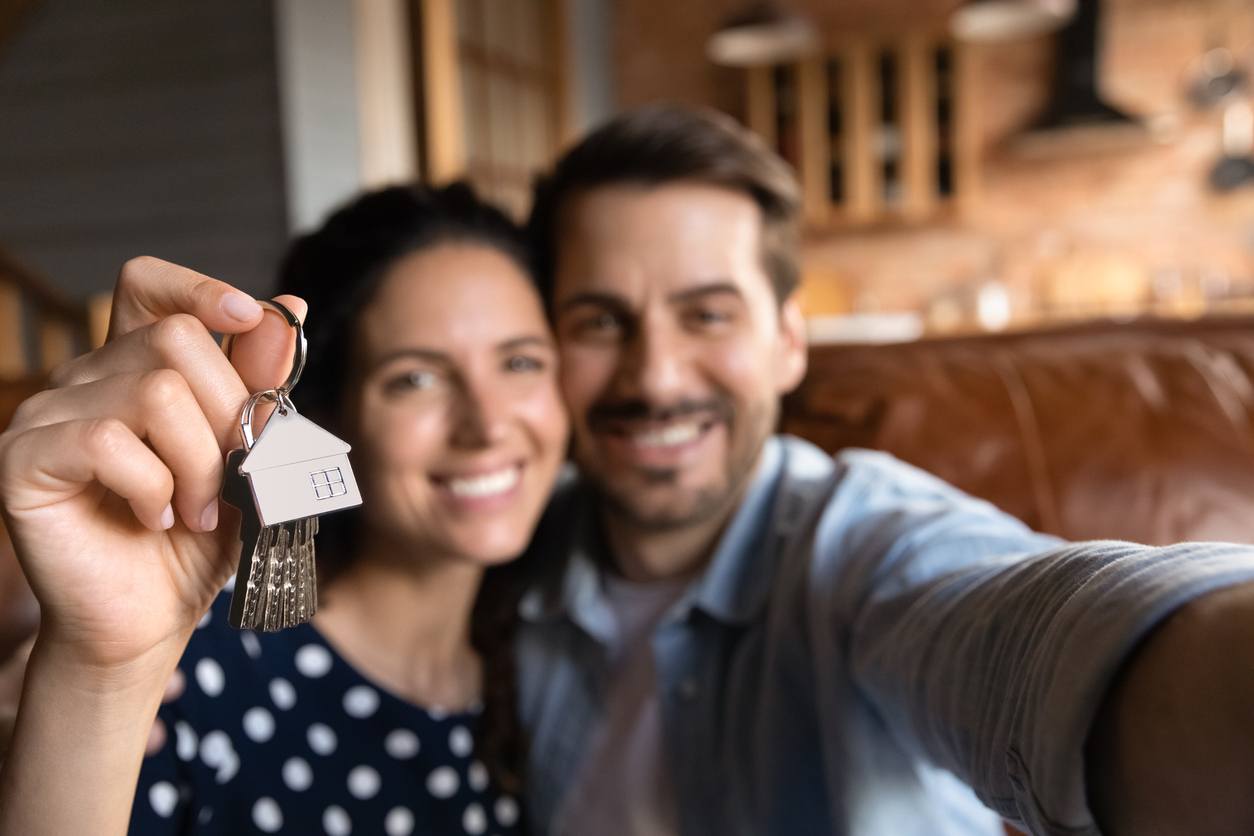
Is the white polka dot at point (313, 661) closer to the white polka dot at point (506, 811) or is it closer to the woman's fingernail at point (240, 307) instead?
the white polka dot at point (506, 811)

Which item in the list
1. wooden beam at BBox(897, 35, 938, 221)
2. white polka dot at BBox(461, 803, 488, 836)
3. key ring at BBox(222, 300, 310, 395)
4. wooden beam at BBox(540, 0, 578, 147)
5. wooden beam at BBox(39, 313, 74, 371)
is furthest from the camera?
wooden beam at BBox(897, 35, 938, 221)

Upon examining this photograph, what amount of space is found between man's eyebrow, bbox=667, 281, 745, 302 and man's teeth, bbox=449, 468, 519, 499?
1.04ft

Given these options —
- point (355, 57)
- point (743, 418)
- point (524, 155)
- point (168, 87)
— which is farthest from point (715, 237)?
point (524, 155)

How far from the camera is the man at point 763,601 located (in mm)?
470

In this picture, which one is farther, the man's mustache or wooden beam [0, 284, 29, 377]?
wooden beam [0, 284, 29, 377]

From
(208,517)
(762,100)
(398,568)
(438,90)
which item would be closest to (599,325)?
(398,568)

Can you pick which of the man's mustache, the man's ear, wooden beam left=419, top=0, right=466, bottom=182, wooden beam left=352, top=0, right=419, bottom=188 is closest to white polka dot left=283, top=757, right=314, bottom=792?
the man's mustache

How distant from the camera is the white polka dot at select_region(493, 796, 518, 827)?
1.06 meters

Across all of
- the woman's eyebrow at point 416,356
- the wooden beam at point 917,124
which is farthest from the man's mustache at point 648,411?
the wooden beam at point 917,124

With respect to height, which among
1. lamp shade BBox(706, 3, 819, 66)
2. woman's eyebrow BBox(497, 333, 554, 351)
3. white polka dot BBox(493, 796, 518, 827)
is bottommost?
white polka dot BBox(493, 796, 518, 827)

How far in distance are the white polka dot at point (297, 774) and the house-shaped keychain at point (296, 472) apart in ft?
2.06

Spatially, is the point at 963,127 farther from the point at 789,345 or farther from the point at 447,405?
the point at 447,405

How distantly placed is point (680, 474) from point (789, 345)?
0.91 feet

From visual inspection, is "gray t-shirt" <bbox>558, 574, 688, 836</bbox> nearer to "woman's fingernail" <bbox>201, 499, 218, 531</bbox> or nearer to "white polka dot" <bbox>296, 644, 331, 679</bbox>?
"white polka dot" <bbox>296, 644, 331, 679</bbox>
